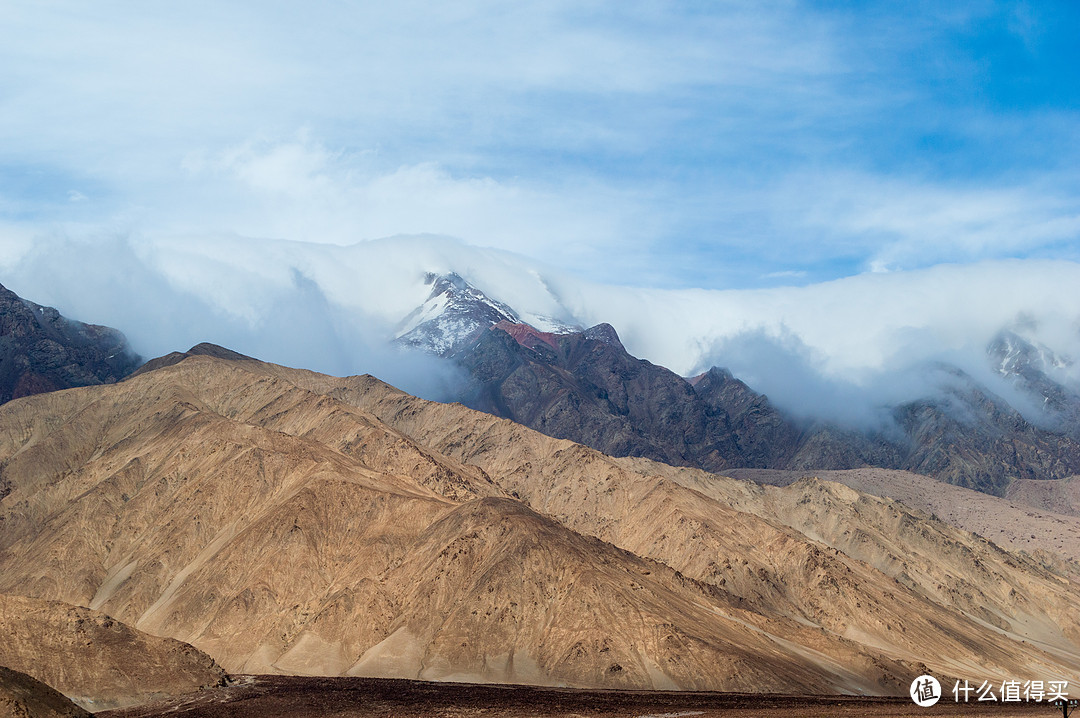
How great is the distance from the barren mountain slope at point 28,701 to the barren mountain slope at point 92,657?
3420 centimetres

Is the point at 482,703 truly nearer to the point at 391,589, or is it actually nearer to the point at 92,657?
the point at 92,657

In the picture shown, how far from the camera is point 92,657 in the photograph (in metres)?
117

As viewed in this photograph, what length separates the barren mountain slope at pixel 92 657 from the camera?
113000 mm

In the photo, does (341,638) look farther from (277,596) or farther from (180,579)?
(180,579)

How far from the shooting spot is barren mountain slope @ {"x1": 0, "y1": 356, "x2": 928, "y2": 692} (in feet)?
457

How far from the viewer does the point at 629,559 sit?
568 ft

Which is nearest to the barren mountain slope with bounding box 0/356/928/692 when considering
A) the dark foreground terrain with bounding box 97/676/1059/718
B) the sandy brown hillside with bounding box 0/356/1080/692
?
the sandy brown hillside with bounding box 0/356/1080/692

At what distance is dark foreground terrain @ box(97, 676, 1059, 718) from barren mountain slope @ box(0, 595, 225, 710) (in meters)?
3.28

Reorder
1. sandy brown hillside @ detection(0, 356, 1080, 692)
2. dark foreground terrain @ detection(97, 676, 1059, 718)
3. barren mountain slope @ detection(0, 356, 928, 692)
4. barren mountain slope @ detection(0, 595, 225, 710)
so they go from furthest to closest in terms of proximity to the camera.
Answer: sandy brown hillside @ detection(0, 356, 1080, 692)
barren mountain slope @ detection(0, 356, 928, 692)
barren mountain slope @ detection(0, 595, 225, 710)
dark foreground terrain @ detection(97, 676, 1059, 718)

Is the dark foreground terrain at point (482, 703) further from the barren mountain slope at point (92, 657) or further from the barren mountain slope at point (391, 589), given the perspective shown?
the barren mountain slope at point (391, 589)

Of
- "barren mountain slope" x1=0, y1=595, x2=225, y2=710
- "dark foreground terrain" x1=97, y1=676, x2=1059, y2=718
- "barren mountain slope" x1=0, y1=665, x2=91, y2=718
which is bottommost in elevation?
"dark foreground terrain" x1=97, y1=676, x2=1059, y2=718

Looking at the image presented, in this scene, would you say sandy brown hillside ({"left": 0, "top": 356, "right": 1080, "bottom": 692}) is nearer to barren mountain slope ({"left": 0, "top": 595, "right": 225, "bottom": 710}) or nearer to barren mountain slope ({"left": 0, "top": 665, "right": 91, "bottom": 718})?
barren mountain slope ({"left": 0, "top": 595, "right": 225, "bottom": 710})

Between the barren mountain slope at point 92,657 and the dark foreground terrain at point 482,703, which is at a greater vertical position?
the barren mountain slope at point 92,657

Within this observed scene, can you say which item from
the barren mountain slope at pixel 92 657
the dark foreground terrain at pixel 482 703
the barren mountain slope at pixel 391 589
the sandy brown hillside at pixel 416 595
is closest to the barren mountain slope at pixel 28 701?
the dark foreground terrain at pixel 482 703
